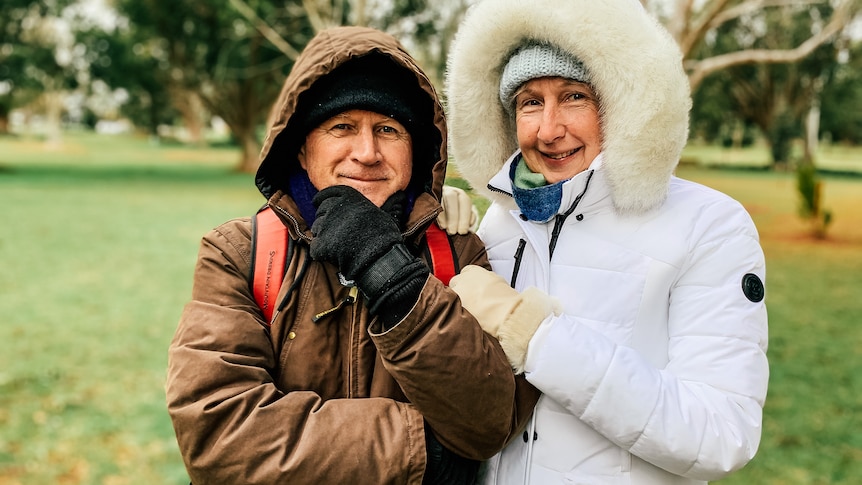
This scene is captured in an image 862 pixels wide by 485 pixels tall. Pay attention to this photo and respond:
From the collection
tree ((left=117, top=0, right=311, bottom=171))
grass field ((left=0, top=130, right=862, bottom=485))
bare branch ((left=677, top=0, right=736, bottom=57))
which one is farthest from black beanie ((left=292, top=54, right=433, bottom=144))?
tree ((left=117, top=0, right=311, bottom=171))

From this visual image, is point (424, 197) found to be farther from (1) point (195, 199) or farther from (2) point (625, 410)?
(1) point (195, 199)

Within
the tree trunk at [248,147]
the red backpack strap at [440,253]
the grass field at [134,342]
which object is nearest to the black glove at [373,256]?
the red backpack strap at [440,253]

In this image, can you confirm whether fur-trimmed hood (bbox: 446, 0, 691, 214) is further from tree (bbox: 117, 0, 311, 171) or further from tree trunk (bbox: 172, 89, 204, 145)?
tree trunk (bbox: 172, 89, 204, 145)

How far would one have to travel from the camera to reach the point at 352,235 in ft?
5.35

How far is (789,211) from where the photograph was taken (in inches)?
755

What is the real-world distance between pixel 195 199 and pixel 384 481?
1904 cm

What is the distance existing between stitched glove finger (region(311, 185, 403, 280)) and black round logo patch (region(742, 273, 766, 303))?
91cm

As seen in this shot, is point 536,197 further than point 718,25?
No

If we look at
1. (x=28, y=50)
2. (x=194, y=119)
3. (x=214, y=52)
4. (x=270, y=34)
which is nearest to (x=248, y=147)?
(x=214, y=52)

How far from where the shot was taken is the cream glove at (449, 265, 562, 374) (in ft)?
5.48

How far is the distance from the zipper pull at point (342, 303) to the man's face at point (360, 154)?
283 millimetres

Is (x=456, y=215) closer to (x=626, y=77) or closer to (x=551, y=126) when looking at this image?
(x=551, y=126)

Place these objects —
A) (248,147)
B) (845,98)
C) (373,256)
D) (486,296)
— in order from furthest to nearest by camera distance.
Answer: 1. (845,98)
2. (248,147)
3. (486,296)
4. (373,256)

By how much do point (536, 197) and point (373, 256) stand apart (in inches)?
23.9
